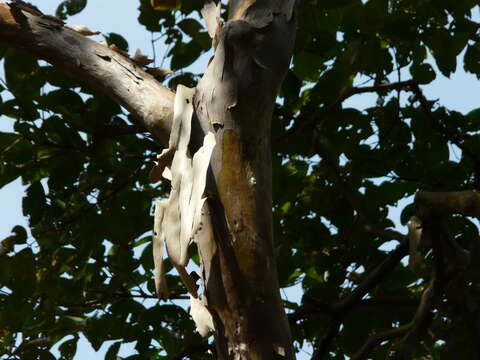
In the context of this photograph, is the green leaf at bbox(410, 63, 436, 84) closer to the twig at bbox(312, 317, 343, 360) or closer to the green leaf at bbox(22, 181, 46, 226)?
the twig at bbox(312, 317, 343, 360)

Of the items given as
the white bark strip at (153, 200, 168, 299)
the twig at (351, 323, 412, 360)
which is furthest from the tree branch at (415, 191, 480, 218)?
the white bark strip at (153, 200, 168, 299)

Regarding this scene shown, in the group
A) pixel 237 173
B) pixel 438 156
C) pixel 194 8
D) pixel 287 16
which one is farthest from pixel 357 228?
pixel 237 173

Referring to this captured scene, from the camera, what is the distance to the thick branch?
6.18 ft

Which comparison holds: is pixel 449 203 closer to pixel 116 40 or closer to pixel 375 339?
pixel 375 339

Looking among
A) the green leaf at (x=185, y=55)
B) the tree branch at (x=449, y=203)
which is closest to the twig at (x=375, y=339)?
the tree branch at (x=449, y=203)

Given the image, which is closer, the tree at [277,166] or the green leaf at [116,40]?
the tree at [277,166]

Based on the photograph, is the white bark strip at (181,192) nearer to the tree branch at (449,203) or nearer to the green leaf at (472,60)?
the tree branch at (449,203)

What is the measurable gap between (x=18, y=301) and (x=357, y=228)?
1.45m

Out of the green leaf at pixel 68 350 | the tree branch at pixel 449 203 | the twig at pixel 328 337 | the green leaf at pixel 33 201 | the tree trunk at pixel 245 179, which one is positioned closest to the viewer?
the tree trunk at pixel 245 179

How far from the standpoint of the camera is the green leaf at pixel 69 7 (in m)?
2.83

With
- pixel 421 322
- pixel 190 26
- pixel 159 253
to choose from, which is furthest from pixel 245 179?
pixel 190 26

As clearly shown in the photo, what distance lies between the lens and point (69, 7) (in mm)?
2838

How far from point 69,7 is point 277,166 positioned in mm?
1093

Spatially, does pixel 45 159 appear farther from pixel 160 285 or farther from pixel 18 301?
pixel 160 285
